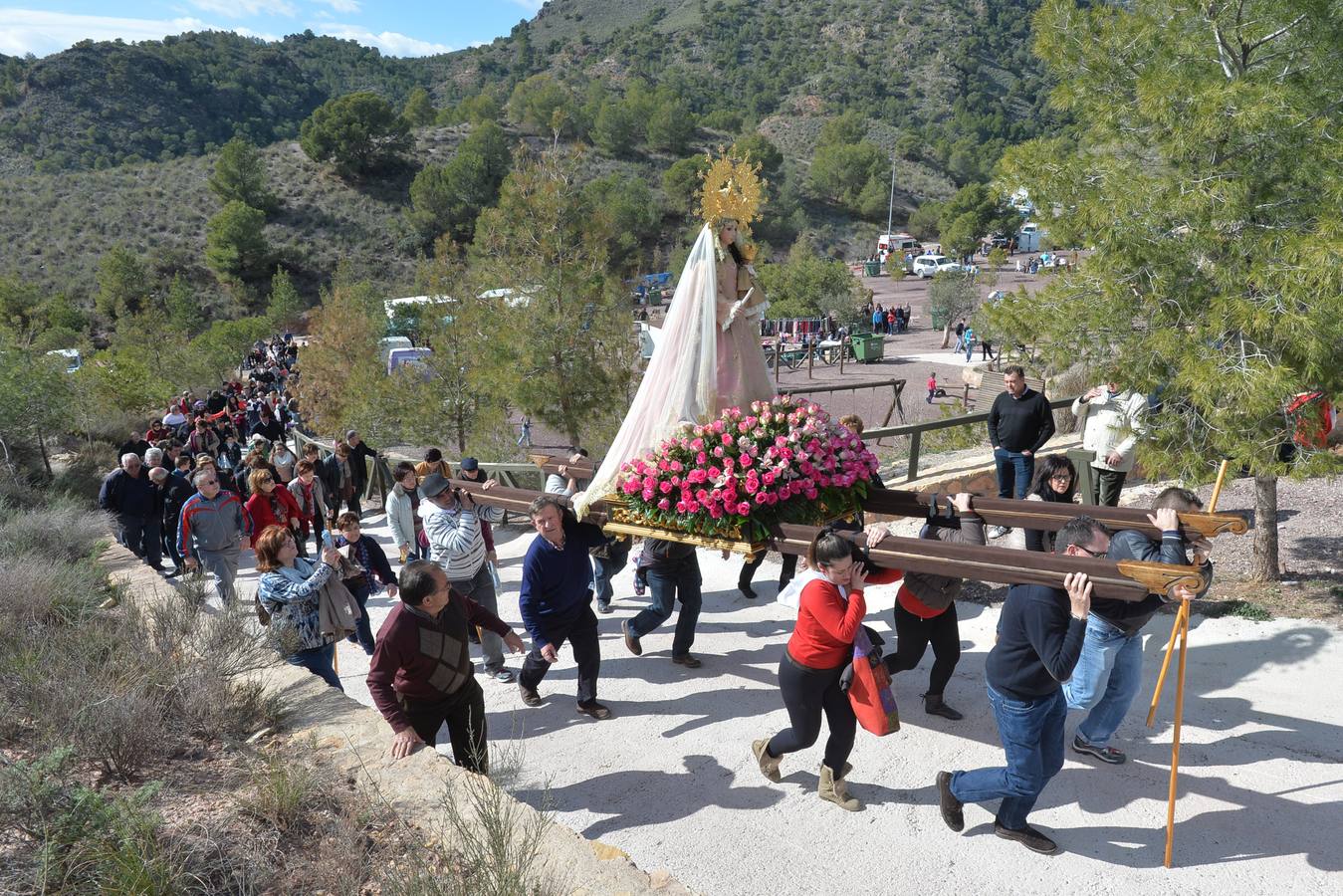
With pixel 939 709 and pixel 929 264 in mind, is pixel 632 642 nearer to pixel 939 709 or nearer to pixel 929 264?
pixel 939 709

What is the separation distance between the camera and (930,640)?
5570mm

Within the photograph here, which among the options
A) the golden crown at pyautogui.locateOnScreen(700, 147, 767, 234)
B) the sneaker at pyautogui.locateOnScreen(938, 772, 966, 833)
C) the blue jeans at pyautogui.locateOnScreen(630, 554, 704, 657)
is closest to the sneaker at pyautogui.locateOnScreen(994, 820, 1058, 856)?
the sneaker at pyautogui.locateOnScreen(938, 772, 966, 833)

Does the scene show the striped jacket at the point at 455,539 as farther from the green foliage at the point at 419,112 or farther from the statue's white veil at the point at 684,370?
the green foliage at the point at 419,112

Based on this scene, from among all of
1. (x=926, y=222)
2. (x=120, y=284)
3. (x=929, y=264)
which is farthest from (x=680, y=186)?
(x=120, y=284)

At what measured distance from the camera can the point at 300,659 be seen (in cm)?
561

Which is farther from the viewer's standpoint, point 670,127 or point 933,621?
point 670,127

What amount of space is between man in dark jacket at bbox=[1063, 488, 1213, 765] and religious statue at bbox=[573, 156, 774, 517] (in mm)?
2410

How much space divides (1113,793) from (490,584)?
14.5 feet

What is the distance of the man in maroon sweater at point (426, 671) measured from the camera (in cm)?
430

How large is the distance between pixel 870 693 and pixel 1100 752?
169cm

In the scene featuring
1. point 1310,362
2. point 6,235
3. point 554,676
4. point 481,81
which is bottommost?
point 554,676

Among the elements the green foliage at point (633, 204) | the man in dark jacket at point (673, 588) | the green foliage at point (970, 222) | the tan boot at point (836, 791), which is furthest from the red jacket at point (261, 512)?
the green foliage at point (970, 222)

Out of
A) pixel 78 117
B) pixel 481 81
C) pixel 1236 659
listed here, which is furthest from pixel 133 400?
pixel 481 81

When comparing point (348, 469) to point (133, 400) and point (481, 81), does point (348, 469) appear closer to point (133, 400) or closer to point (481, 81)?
point (133, 400)
